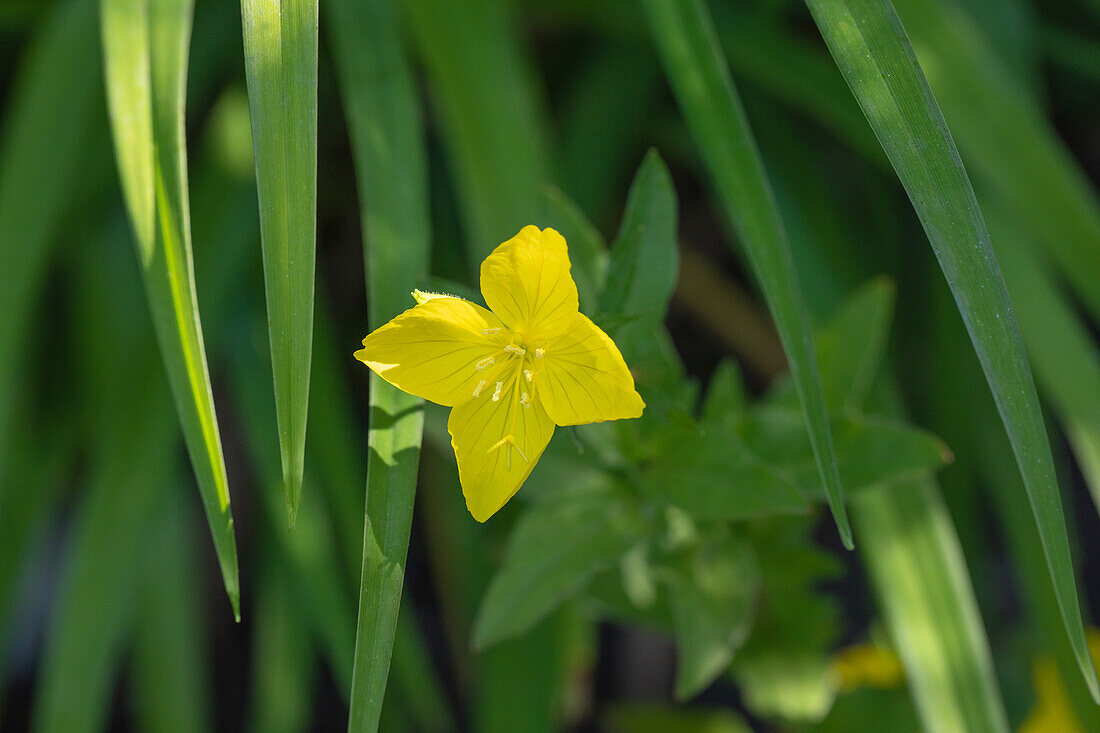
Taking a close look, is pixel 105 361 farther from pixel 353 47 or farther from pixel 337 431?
pixel 353 47

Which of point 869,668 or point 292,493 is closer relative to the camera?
point 292,493

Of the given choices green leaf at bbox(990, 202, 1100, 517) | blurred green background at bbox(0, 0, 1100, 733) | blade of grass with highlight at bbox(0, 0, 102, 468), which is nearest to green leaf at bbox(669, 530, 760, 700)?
blurred green background at bbox(0, 0, 1100, 733)

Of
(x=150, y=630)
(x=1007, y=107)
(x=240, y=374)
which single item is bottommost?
(x=150, y=630)

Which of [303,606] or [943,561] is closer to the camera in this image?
[943,561]

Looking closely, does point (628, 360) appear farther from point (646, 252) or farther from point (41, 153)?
point (41, 153)

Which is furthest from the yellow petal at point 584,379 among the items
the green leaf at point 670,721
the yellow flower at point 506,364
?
the green leaf at point 670,721

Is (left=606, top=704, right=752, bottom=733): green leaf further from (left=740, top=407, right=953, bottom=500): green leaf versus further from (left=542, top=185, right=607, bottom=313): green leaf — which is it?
(left=542, top=185, right=607, bottom=313): green leaf

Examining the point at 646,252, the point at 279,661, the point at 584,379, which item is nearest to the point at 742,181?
the point at 646,252

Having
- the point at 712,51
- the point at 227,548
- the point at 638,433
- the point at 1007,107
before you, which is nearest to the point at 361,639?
the point at 227,548
